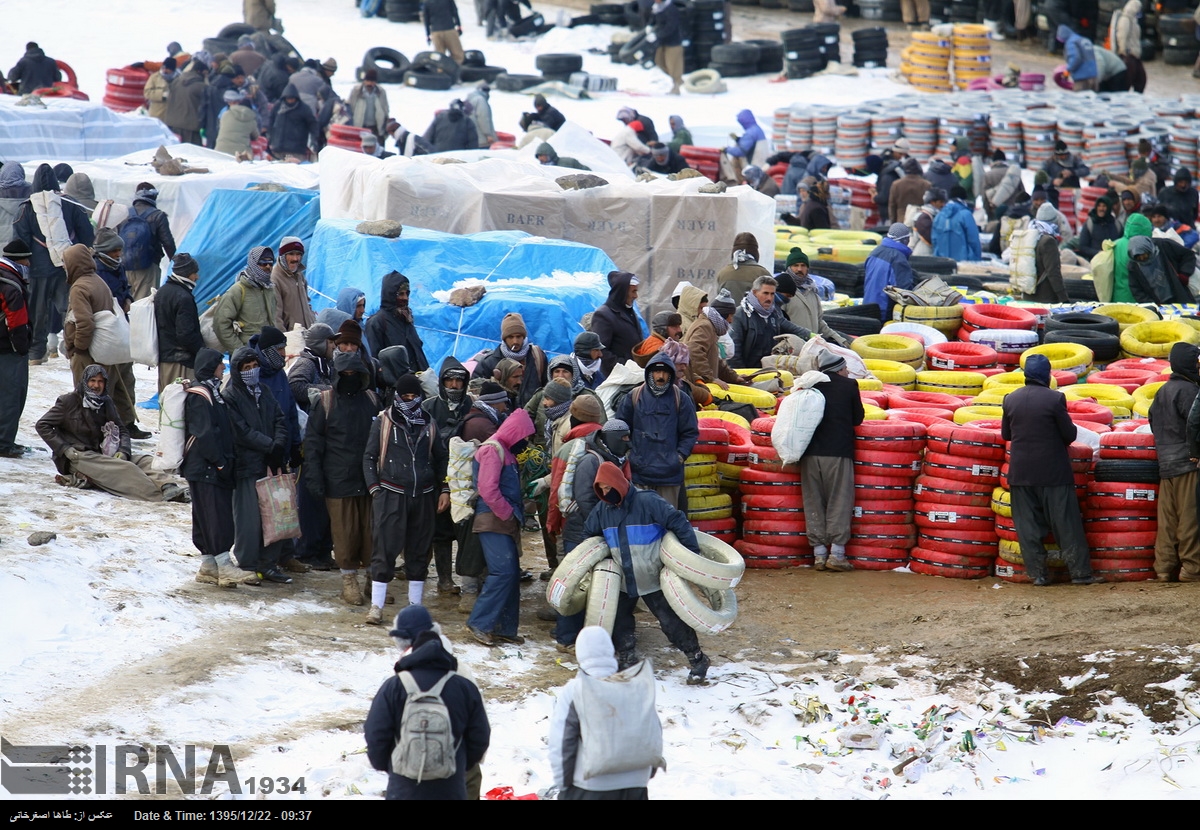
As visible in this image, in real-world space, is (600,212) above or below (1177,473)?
above

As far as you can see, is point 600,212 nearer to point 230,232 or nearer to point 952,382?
point 230,232

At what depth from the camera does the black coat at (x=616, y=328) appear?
11992 millimetres

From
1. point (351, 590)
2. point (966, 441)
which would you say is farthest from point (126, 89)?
point (966, 441)

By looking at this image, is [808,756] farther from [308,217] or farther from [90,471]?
[308,217]

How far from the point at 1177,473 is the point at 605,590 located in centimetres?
407

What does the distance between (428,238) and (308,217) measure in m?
3.30

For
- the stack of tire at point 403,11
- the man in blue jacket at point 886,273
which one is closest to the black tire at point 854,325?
the man in blue jacket at point 886,273

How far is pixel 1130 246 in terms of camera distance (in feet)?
55.4

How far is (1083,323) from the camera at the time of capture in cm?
1495

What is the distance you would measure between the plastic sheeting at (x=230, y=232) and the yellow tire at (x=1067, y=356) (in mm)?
8118

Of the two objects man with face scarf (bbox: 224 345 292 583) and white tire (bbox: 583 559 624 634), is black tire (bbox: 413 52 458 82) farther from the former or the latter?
white tire (bbox: 583 559 624 634)

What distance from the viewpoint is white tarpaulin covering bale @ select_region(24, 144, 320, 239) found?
17.6 m

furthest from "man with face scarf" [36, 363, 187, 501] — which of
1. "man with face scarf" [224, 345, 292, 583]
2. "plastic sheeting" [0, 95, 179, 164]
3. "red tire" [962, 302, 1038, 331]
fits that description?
"plastic sheeting" [0, 95, 179, 164]
